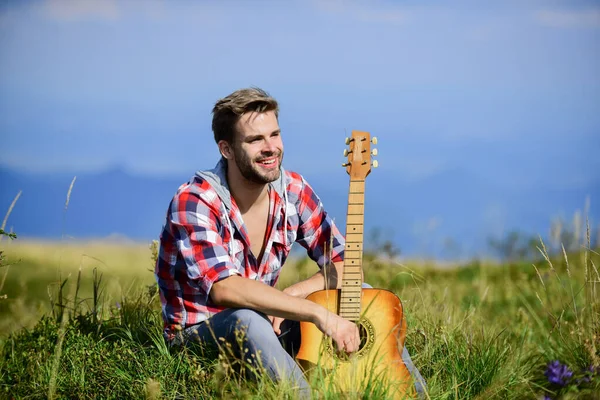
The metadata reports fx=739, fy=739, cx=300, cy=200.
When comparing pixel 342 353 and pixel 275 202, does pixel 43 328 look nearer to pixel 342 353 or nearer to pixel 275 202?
pixel 275 202

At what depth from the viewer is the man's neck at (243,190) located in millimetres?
4812

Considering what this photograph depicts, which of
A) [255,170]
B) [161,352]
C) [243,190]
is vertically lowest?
[161,352]

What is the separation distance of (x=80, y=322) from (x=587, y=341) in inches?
141

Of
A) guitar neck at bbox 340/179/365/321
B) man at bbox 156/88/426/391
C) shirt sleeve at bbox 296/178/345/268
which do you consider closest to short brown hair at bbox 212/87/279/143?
man at bbox 156/88/426/391

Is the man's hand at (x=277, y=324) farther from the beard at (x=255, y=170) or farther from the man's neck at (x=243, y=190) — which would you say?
the beard at (x=255, y=170)

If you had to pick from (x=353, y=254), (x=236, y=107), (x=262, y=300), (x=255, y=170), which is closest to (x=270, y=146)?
(x=255, y=170)

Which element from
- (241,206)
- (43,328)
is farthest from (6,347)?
(241,206)

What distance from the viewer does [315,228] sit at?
16.8 ft

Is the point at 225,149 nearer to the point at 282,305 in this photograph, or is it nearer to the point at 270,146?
the point at 270,146

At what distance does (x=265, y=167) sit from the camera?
4.69 metres

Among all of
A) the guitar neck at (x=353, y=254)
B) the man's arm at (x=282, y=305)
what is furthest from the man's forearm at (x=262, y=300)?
the guitar neck at (x=353, y=254)

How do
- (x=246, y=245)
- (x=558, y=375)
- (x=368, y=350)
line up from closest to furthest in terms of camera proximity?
(x=558, y=375), (x=368, y=350), (x=246, y=245)

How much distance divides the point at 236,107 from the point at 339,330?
1.60m

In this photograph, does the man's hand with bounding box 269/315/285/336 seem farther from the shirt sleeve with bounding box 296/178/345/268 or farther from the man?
the shirt sleeve with bounding box 296/178/345/268
